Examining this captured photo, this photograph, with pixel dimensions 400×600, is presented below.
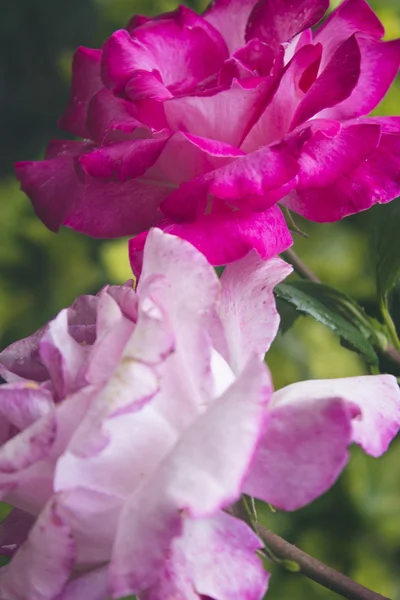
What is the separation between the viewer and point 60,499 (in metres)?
0.21

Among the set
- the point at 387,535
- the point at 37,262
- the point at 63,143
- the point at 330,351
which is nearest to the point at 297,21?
the point at 63,143

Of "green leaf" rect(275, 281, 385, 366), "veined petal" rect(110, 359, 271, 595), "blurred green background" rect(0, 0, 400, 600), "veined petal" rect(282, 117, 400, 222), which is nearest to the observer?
"veined petal" rect(110, 359, 271, 595)

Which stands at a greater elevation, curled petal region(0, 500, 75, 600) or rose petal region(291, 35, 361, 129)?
rose petal region(291, 35, 361, 129)

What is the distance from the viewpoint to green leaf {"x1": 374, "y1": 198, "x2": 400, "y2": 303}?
43 centimetres

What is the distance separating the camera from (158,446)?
8.6 inches

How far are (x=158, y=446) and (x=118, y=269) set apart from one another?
78cm

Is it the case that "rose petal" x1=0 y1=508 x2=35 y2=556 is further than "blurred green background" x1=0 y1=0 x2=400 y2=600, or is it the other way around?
"blurred green background" x1=0 y1=0 x2=400 y2=600

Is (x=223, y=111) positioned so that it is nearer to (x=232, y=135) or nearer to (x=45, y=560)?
(x=232, y=135)

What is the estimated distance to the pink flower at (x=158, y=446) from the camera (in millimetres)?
198

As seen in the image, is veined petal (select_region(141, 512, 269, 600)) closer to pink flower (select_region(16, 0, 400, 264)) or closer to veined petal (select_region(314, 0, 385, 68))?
pink flower (select_region(16, 0, 400, 264))

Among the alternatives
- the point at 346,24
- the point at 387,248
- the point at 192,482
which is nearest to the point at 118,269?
the point at 387,248

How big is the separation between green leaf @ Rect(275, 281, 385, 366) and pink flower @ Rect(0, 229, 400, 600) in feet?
0.49

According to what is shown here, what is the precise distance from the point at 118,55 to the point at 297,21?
0.26 ft

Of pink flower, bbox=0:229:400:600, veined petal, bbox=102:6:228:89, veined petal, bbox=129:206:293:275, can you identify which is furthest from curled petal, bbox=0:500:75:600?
veined petal, bbox=102:6:228:89
